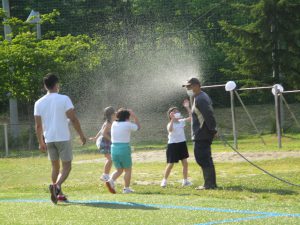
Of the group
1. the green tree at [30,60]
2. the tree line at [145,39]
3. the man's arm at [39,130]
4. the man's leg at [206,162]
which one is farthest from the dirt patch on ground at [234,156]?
the tree line at [145,39]

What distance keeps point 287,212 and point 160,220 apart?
1548 millimetres

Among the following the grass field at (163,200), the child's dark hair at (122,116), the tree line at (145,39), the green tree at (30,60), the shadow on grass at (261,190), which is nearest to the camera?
the grass field at (163,200)

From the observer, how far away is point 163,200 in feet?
32.7

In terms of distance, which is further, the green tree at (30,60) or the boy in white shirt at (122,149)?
the green tree at (30,60)

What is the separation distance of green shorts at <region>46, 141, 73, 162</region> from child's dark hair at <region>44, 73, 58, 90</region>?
32.2 inches

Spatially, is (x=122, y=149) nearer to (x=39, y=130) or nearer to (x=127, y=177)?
(x=127, y=177)

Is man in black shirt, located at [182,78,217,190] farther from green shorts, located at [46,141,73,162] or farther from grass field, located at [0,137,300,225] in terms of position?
green shorts, located at [46,141,73,162]

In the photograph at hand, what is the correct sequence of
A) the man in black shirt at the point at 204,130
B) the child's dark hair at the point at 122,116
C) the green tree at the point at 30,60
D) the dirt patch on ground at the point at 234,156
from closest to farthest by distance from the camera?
the man in black shirt at the point at 204,130 < the child's dark hair at the point at 122,116 < the dirt patch on ground at the point at 234,156 < the green tree at the point at 30,60

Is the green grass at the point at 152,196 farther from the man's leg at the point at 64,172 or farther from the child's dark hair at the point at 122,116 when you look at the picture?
the child's dark hair at the point at 122,116

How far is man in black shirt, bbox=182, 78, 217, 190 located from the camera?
11.9 metres

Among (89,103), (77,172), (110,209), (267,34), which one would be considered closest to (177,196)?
(110,209)

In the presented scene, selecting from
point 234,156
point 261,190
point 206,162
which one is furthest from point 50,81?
point 234,156

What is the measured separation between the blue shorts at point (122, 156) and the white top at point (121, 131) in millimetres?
84

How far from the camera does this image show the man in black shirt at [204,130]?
1191cm
